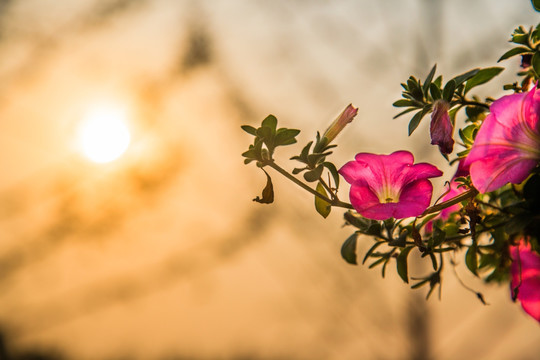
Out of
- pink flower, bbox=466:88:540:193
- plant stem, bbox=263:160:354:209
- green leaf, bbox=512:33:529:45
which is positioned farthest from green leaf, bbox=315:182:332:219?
green leaf, bbox=512:33:529:45

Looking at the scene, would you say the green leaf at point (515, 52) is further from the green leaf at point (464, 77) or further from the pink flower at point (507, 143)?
the pink flower at point (507, 143)

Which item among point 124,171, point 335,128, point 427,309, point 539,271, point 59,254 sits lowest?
point 539,271

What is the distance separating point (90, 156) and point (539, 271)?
1.98m

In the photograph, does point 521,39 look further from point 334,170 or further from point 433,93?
point 334,170

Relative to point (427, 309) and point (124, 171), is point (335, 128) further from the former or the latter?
point (427, 309)

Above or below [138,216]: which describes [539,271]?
below

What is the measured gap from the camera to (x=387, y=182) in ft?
1.21

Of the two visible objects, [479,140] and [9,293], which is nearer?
[479,140]

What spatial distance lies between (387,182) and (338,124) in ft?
0.20

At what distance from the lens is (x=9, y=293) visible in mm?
2066

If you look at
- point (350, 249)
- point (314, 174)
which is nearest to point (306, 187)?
point (314, 174)

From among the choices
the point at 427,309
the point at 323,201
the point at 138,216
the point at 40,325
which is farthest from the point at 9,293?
the point at 323,201

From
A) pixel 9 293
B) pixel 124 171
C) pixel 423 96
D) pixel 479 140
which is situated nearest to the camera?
pixel 479 140

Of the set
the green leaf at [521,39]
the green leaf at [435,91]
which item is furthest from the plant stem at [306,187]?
the green leaf at [521,39]
